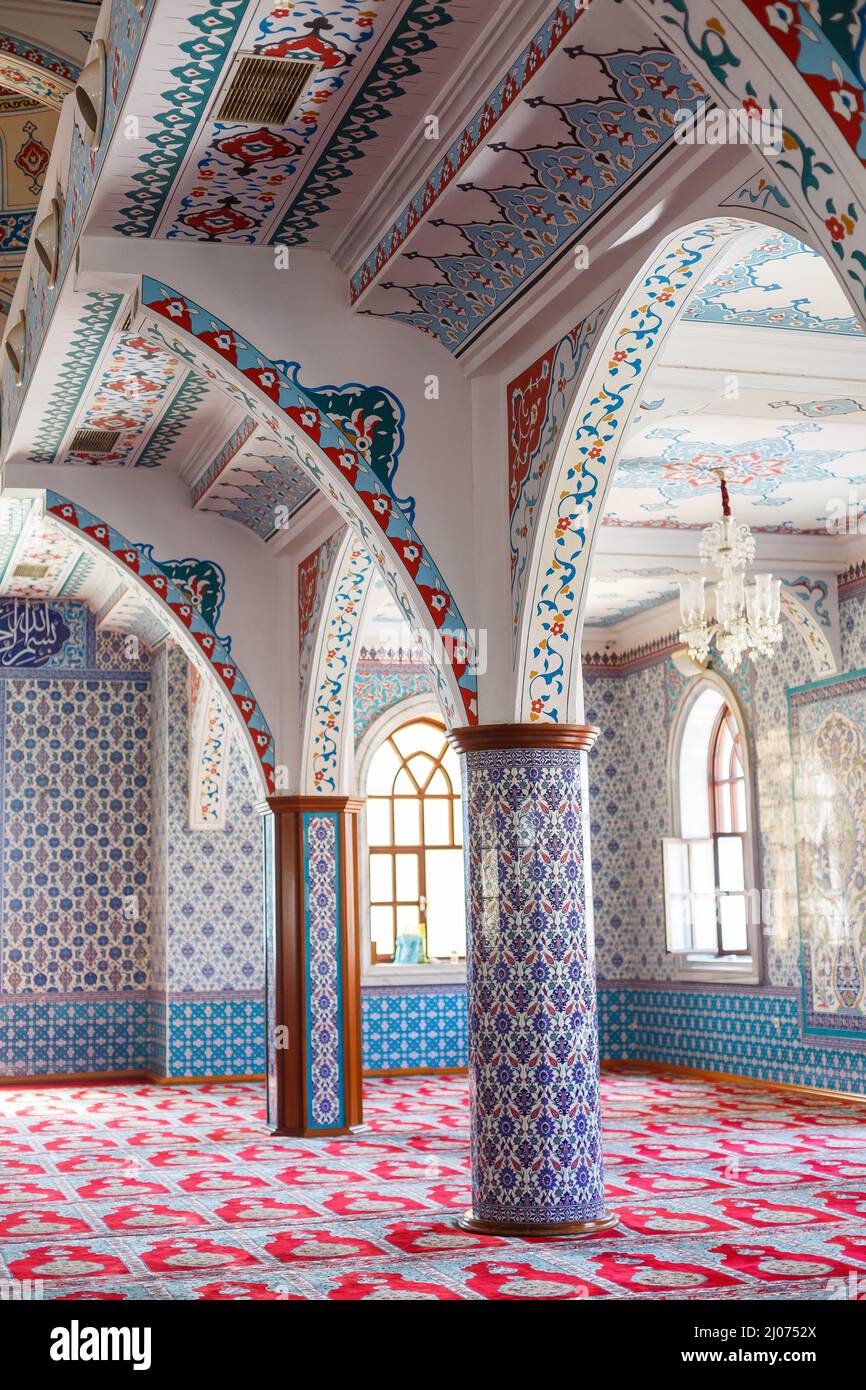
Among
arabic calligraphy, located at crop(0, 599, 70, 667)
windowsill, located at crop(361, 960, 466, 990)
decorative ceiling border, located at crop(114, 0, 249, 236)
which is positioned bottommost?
windowsill, located at crop(361, 960, 466, 990)

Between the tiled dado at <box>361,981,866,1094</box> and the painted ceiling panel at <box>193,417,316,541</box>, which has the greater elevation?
the painted ceiling panel at <box>193,417,316,541</box>

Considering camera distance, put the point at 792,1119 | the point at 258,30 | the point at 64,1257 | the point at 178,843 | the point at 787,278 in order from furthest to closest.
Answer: the point at 178,843, the point at 792,1119, the point at 787,278, the point at 64,1257, the point at 258,30

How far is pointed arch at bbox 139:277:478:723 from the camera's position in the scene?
615 cm

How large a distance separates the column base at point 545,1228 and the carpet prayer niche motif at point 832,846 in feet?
16.1

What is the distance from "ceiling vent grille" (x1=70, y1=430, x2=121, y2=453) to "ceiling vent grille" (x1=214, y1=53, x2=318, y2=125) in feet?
11.7

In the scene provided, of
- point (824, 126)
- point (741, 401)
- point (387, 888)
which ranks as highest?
point (741, 401)

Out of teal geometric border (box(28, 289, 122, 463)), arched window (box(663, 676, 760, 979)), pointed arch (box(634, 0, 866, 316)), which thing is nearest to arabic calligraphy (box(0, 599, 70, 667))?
teal geometric border (box(28, 289, 122, 463))

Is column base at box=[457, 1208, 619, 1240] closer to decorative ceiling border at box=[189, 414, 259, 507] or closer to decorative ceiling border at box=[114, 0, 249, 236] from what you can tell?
decorative ceiling border at box=[189, 414, 259, 507]

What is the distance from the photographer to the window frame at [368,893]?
1323 cm

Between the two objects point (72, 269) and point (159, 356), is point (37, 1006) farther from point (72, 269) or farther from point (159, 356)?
point (72, 269)

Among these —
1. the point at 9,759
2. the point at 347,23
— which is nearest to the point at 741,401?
the point at 347,23

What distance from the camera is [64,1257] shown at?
5.71m

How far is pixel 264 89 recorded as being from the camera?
4.96 metres

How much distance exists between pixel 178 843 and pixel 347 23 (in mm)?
9144
